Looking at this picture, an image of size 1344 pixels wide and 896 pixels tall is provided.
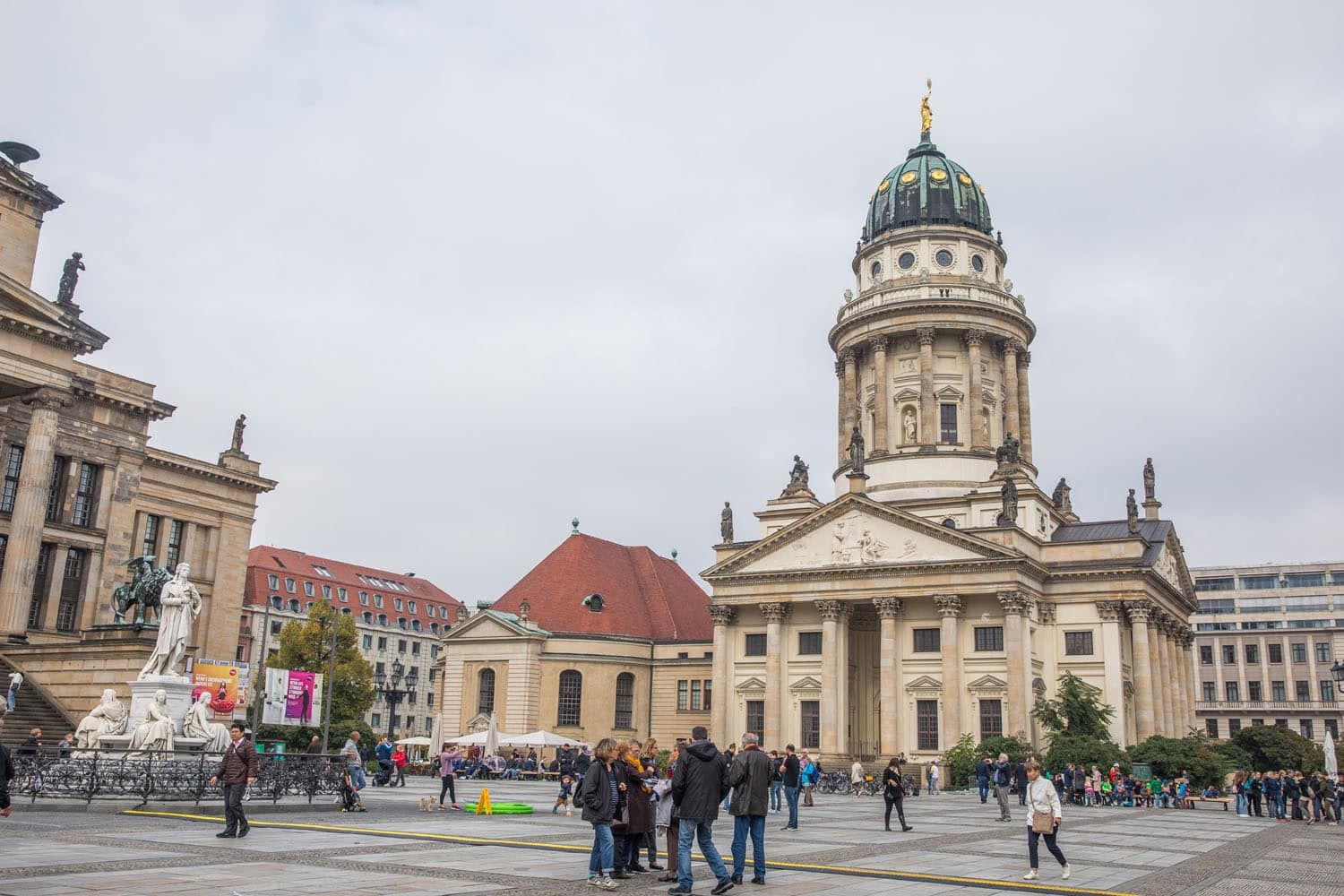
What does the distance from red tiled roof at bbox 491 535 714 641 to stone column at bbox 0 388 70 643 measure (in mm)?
33823

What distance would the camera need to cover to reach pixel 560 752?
5622 cm

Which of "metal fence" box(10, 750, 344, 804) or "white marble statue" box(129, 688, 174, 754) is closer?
"metal fence" box(10, 750, 344, 804)

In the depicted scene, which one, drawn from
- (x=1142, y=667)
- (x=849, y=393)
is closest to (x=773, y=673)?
(x=1142, y=667)

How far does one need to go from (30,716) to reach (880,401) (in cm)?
4979

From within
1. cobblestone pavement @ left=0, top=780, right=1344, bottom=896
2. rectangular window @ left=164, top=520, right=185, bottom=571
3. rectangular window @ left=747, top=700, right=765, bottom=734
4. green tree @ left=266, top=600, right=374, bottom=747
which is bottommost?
cobblestone pavement @ left=0, top=780, right=1344, bottom=896

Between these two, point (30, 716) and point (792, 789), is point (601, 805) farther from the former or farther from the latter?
point (30, 716)

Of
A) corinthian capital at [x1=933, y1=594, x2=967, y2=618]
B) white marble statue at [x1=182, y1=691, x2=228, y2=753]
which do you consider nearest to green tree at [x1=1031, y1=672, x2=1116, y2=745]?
corinthian capital at [x1=933, y1=594, x2=967, y2=618]

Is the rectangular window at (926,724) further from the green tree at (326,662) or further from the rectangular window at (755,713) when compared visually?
the green tree at (326,662)

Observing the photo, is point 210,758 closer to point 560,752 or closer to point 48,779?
point 48,779

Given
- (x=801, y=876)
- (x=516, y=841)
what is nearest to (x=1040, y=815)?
(x=801, y=876)

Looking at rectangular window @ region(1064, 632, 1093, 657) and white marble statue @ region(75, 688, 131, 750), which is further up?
rectangular window @ region(1064, 632, 1093, 657)

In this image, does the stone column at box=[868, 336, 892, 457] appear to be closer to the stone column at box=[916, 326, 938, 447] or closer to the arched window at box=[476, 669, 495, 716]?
the stone column at box=[916, 326, 938, 447]

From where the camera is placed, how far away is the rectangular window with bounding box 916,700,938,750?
192ft

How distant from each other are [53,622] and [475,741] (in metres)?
22.4
